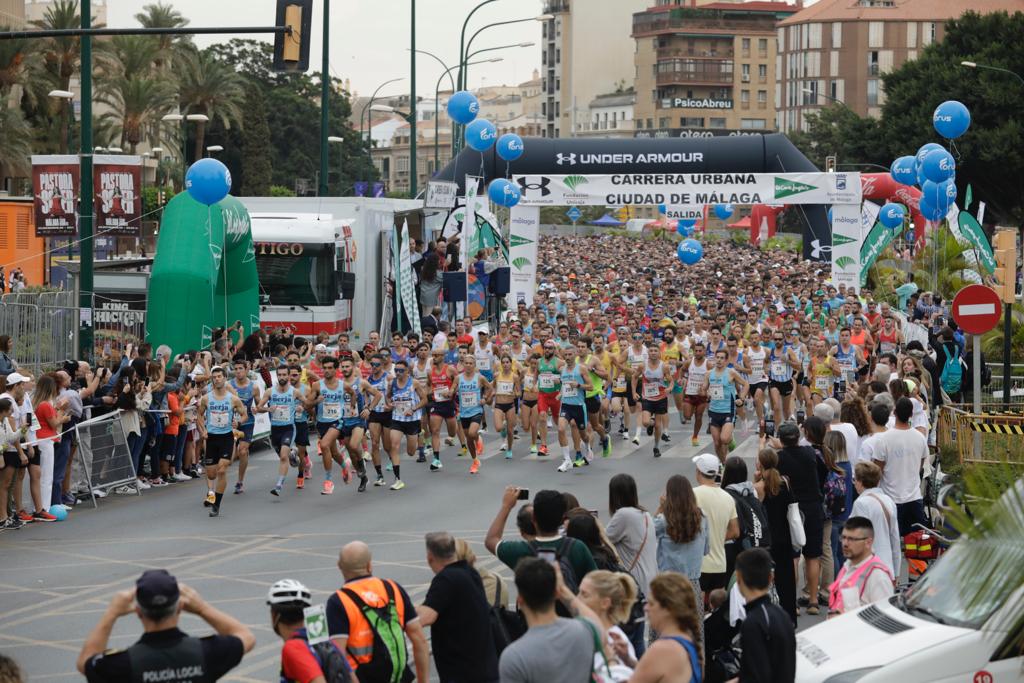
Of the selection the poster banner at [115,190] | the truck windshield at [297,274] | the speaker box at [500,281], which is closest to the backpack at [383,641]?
the poster banner at [115,190]

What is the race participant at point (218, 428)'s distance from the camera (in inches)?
633

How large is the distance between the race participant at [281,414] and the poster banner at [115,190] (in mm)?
5454

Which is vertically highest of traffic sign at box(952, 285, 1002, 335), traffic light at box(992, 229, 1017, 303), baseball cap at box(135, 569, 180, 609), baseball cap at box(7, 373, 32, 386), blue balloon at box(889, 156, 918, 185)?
blue balloon at box(889, 156, 918, 185)

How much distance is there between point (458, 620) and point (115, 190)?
16199 mm

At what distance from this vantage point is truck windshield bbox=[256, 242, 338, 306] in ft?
89.4

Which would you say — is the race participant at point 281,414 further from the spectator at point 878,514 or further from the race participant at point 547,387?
the spectator at point 878,514

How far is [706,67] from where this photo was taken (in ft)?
494

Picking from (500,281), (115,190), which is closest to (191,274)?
(115,190)

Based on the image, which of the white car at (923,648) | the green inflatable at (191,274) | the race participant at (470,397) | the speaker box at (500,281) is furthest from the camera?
the speaker box at (500,281)

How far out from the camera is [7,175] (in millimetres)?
55000

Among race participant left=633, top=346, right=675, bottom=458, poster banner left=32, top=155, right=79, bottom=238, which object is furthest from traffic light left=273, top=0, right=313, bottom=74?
poster banner left=32, top=155, right=79, bottom=238

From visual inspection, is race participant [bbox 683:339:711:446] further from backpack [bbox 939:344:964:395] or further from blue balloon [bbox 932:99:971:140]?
blue balloon [bbox 932:99:971:140]

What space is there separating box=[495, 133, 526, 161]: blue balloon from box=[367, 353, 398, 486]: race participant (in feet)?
47.1

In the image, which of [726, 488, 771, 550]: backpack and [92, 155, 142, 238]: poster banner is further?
[92, 155, 142, 238]: poster banner
